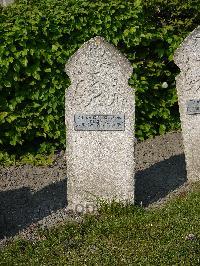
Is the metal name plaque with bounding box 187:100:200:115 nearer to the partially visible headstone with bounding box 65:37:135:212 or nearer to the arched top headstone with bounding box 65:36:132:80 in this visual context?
the partially visible headstone with bounding box 65:37:135:212

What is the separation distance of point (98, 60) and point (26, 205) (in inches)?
78.4

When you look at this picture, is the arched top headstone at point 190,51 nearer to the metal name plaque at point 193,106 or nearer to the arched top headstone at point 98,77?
the metal name plaque at point 193,106

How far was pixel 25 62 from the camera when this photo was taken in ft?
23.1

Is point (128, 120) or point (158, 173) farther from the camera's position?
point (158, 173)

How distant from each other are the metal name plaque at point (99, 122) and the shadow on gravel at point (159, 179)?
3.41ft

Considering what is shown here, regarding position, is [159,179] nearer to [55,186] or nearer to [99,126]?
[55,186]

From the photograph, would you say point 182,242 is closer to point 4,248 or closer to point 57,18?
point 4,248

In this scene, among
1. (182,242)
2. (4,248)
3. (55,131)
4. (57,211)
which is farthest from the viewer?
(55,131)

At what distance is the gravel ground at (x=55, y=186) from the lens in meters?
5.72

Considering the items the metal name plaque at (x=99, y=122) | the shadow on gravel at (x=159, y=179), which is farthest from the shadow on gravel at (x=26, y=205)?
the metal name plaque at (x=99, y=122)

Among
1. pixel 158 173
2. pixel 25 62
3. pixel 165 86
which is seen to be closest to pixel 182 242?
pixel 158 173

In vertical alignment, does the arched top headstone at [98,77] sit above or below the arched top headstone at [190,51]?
below

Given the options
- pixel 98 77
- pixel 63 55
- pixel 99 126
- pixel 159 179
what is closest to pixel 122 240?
pixel 99 126

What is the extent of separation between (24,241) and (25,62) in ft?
9.21
